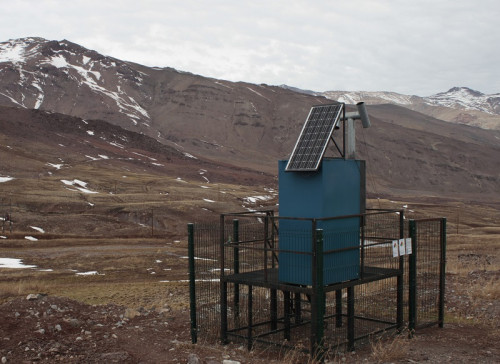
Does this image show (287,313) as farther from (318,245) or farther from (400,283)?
(318,245)

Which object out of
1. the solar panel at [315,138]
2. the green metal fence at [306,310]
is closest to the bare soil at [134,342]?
the green metal fence at [306,310]

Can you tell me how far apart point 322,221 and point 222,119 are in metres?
163

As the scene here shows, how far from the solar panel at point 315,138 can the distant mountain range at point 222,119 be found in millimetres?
122138

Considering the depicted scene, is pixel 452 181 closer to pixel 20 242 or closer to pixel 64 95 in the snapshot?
pixel 64 95

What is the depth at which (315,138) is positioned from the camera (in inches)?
469

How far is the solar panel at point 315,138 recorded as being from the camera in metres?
11.4

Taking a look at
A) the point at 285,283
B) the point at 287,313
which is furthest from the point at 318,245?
the point at 287,313

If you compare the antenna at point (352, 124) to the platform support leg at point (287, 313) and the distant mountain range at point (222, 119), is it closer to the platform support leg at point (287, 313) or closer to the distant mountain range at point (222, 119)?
the platform support leg at point (287, 313)

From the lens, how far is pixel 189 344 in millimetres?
11930

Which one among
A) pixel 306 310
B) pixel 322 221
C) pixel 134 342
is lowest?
pixel 134 342

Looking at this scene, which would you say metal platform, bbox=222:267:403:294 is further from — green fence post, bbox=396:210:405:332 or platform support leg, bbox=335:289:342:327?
platform support leg, bbox=335:289:342:327

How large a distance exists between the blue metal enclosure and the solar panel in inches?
8.2

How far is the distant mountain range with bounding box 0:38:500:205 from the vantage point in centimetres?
15062

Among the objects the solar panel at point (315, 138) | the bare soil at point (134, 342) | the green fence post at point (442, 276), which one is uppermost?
the solar panel at point (315, 138)
